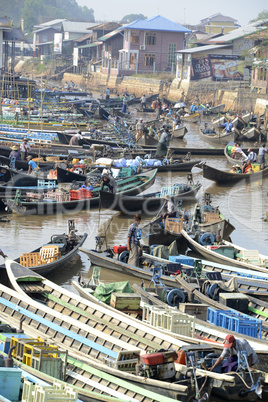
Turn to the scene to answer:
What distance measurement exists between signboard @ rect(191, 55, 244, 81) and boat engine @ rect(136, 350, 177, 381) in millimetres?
45166

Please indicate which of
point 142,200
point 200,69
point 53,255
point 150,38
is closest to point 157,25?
point 150,38

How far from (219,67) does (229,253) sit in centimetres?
3942

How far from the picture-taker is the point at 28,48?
10969 cm

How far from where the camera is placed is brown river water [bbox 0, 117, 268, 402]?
15.1m

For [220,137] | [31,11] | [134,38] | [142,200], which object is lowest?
[142,200]

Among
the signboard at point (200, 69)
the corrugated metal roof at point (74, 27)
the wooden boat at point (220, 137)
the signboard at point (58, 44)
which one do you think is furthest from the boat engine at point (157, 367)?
the corrugated metal roof at point (74, 27)

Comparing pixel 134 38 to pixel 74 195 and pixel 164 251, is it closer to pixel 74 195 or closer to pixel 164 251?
pixel 74 195

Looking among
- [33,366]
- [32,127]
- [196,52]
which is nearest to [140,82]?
[196,52]

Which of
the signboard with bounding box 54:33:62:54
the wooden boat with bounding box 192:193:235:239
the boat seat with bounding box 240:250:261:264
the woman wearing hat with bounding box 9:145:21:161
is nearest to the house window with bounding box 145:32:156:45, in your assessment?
the signboard with bounding box 54:33:62:54

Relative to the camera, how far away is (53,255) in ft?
45.0

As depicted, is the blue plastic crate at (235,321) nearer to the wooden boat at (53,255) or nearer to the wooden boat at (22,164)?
the wooden boat at (53,255)

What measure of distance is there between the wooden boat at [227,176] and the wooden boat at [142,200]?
2.54m

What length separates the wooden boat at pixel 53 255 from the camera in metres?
13.3

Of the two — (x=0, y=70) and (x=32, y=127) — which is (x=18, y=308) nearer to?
(x=32, y=127)
